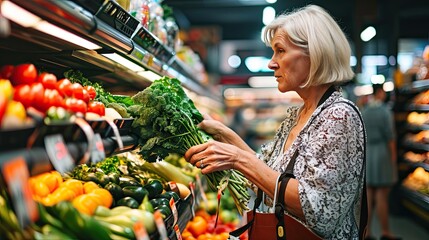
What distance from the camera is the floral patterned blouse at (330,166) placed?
2068 millimetres

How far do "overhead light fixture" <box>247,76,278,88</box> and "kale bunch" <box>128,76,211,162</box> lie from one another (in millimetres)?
16017

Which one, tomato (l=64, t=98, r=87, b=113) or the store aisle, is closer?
tomato (l=64, t=98, r=87, b=113)

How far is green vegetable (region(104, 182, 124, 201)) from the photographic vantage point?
6.92ft

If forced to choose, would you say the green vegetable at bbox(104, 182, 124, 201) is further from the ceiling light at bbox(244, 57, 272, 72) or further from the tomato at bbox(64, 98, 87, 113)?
the ceiling light at bbox(244, 57, 272, 72)

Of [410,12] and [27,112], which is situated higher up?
[410,12]

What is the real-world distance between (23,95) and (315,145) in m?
1.21

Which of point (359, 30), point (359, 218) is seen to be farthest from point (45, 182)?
point (359, 30)

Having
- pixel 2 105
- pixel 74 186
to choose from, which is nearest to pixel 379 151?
pixel 74 186

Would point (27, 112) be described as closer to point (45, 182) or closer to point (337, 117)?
point (45, 182)

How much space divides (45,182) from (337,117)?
122 cm

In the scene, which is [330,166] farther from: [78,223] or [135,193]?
[78,223]

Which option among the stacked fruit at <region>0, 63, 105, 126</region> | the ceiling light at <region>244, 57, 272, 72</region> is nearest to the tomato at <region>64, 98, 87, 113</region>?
the stacked fruit at <region>0, 63, 105, 126</region>

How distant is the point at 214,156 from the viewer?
7.18 ft

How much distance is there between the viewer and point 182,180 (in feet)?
10.6
